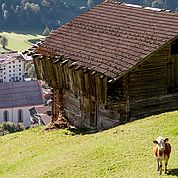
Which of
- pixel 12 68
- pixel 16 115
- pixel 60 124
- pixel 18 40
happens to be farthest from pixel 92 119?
pixel 18 40

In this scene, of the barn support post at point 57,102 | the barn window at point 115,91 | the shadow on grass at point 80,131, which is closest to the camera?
the barn window at point 115,91

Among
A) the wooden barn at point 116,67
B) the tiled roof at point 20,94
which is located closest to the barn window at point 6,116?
the tiled roof at point 20,94

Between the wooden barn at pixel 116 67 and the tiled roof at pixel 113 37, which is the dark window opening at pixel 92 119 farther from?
the tiled roof at pixel 113 37

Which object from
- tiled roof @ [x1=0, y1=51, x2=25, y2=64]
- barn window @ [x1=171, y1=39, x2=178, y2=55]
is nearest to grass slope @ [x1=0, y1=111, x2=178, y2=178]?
barn window @ [x1=171, y1=39, x2=178, y2=55]

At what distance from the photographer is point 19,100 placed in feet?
331

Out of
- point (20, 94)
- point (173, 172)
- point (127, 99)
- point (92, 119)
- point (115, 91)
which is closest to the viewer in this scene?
point (173, 172)

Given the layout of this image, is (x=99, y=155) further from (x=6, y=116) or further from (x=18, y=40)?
(x=18, y=40)

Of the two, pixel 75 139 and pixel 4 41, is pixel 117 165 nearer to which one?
pixel 75 139

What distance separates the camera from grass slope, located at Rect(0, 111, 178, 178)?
15422mm

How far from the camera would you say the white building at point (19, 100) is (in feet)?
327

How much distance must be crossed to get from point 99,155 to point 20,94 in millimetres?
86237

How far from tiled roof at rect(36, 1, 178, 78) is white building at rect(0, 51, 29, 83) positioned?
356 feet

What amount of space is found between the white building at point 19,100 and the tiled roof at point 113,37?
70.3 meters

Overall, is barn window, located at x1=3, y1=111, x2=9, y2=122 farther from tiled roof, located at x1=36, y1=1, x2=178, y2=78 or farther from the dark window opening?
the dark window opening
